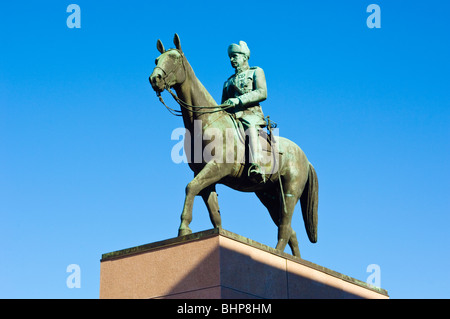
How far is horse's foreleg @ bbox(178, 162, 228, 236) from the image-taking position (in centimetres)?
1314

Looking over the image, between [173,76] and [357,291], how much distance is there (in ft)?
17.7

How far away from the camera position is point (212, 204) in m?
14.5

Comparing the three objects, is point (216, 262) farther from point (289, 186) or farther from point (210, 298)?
point (289, 186)

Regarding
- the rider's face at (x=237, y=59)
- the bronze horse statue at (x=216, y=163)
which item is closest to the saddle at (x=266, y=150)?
the bronze horse statue at (x=216, y=163)

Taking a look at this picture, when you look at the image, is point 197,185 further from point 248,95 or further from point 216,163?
point 248,95

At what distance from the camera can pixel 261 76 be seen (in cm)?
1523

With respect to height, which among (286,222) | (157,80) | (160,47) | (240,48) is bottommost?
(286,222)

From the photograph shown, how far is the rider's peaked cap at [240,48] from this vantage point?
15.6m

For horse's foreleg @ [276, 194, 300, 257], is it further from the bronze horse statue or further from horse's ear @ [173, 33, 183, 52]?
horse's ear @ [173, 33, 183, 52]

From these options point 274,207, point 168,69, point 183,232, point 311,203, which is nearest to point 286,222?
point 274,207

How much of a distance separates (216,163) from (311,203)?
3331 millimetres

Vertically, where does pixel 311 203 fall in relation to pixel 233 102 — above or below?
below

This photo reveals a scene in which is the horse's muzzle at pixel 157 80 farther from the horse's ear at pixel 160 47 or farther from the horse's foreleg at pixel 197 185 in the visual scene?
the horse's foreleg at pixel 197 185

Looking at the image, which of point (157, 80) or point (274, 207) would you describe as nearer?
point (157, 80)
